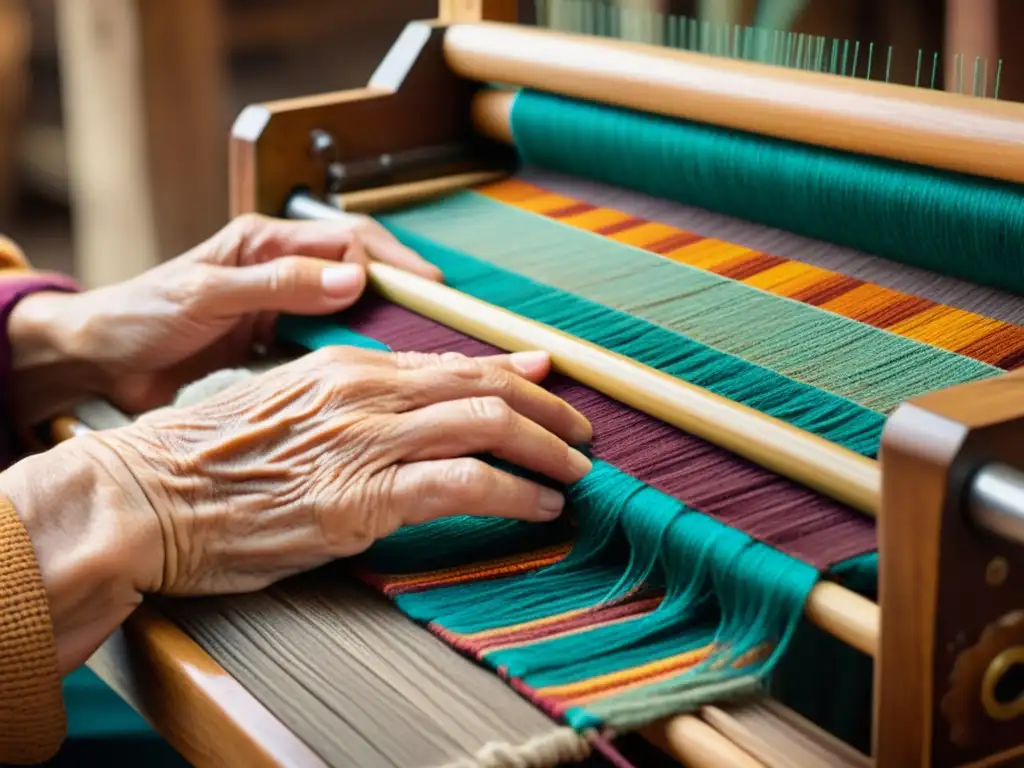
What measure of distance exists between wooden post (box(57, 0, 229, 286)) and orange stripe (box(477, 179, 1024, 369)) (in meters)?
1.74

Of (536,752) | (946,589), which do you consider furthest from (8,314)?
(946,589)

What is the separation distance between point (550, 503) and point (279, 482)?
0.20 meters

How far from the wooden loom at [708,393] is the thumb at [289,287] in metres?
0.03

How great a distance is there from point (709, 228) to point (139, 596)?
0.71 metres

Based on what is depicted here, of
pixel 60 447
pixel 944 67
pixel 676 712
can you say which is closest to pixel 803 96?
pixel 944 67

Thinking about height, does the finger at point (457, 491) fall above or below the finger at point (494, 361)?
below

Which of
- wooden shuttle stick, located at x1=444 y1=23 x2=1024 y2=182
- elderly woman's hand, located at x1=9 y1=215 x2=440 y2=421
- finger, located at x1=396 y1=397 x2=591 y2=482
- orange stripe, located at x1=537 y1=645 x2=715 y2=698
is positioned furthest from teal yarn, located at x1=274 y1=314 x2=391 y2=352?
orange stripe, located at x1=537 y1=645 x2=715 y2=698

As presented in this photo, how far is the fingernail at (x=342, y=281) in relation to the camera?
51.9 inches

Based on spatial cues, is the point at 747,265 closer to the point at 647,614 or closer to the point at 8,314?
the point at 647,614

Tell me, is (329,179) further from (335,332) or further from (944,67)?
(944,67)

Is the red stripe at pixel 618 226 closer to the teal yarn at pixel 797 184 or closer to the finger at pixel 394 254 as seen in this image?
the teal yarn at pixel 797 184

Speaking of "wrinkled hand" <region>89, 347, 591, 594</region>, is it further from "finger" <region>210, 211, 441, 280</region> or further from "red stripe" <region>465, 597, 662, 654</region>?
"finger" <region>210, 211, 441, 280</region>

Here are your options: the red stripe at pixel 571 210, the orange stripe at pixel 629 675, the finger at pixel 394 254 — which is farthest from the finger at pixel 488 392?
the red stripe at pixel 571 210

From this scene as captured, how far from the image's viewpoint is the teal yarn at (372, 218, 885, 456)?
979 mm
